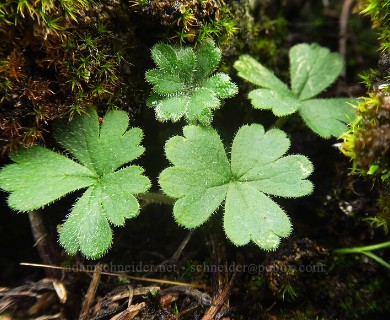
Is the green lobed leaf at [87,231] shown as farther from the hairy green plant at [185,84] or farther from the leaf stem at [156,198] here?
the hairy green plant at [185,84]

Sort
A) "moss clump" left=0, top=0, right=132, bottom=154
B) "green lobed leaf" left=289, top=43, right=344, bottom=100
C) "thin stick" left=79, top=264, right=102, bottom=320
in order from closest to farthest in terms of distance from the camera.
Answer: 1. "moss clump" left=0, top=0, right=132, bottom=154
2. "thin stick" left=79, top=264, right=102, bottom=320
3. "green lobed leaf" left=289, top=43, right=344, bottom=100

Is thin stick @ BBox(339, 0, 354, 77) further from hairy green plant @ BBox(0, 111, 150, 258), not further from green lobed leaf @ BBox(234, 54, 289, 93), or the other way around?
hairy green plant @ BBox(0, 111, 150, 258)

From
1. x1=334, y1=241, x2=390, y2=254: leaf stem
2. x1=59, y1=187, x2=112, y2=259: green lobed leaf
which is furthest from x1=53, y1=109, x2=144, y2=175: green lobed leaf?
x1=334, y1=241, x2=390, y2=254: leaf stem

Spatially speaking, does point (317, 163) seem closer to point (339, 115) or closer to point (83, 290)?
point (339, 115)

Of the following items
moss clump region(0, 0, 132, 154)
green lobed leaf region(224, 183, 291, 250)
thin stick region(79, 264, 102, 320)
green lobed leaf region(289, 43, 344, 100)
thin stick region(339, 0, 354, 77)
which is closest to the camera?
moss clump region(0, 0, 132, 154)

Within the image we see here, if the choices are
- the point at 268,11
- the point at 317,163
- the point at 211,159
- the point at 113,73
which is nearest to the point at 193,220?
the point at 211,159

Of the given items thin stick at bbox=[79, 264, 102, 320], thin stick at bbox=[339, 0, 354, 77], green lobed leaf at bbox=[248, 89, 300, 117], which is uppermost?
thin stick at bbox=[339, 0, 354, 77]
